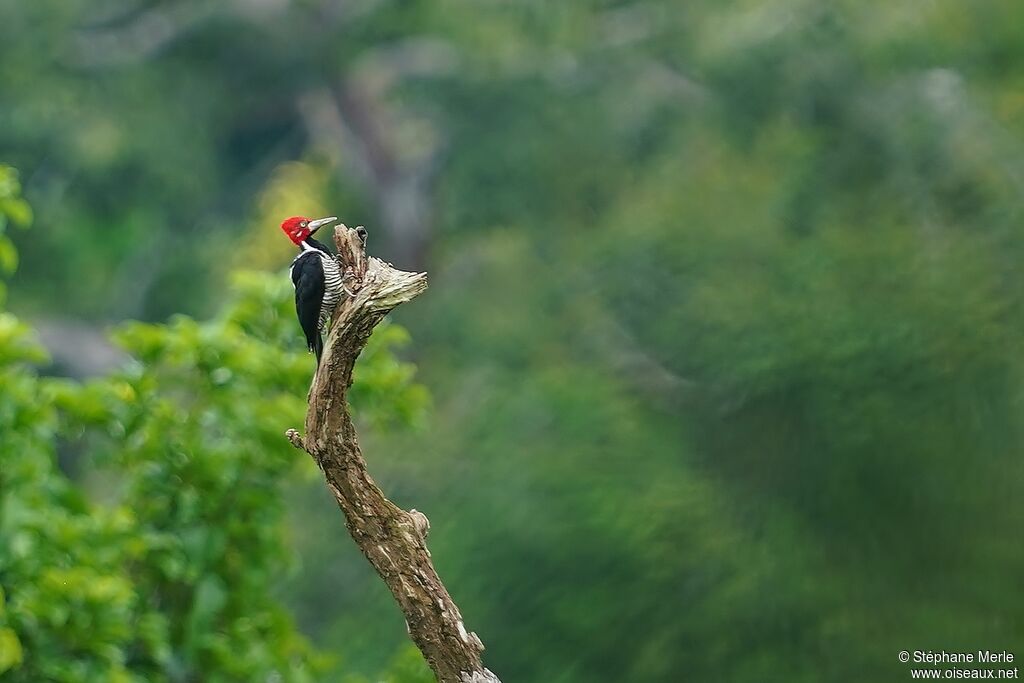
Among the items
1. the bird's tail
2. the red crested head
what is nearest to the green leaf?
the bird's tail

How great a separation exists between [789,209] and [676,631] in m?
4.07

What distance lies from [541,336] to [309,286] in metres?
8.12

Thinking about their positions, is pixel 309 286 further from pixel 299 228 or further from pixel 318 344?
pixel 299 228

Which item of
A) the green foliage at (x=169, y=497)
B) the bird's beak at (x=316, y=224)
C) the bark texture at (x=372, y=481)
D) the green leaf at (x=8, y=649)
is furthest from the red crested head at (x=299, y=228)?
the green leaf at (x=8, y=649)

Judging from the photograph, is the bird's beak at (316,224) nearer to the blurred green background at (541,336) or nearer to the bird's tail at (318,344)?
the bird's tail at (318,344)

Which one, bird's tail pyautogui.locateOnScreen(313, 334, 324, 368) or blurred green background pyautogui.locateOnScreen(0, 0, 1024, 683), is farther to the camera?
blurred green background pyautogui.locateOnScreen(0, 0, 1024, 683)

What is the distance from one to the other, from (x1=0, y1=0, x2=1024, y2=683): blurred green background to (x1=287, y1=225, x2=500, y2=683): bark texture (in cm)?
118

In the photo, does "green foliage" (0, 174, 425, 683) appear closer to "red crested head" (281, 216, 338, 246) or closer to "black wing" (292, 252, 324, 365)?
"red crested head" (281, 216, 338, 246)

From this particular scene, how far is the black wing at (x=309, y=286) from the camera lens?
10.6 feet

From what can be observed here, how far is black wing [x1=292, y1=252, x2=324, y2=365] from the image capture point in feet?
10.6

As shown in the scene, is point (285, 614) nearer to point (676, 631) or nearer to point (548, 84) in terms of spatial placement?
point (676, 631)

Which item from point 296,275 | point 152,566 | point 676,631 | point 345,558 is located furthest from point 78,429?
point 345,558

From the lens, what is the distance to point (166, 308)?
18.9m

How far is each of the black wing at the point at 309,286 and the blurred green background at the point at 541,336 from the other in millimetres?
1029
